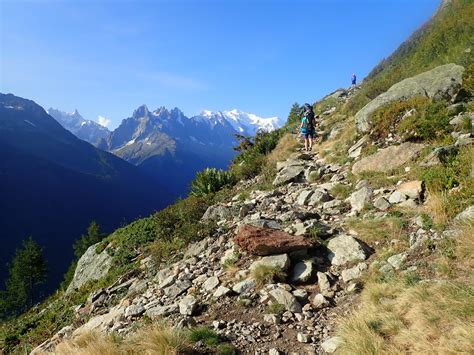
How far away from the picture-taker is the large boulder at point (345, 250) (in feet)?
24.0

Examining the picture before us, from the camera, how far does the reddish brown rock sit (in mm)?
7805

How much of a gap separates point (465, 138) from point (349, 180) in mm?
3337

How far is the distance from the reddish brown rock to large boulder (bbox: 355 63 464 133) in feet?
26.5

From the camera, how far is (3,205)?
162 metres

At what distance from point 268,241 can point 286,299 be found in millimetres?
1644

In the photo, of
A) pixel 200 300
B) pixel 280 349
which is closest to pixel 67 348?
pixel 200 300

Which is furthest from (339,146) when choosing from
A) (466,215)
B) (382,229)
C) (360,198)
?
(466,215)

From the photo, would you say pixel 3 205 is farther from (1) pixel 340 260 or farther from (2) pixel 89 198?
→ (1) pixel 340 260

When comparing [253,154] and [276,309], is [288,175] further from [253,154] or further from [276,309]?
[276,309]

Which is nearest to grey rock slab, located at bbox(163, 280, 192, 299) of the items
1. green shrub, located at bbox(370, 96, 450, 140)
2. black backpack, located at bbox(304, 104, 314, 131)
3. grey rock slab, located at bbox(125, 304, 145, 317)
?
grey rock slab, located at bbox(125, 304, 145, 317)

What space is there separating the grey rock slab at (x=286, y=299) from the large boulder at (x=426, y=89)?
31.7ft

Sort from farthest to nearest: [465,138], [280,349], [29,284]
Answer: [29,284] → [465,138] → [280,349]

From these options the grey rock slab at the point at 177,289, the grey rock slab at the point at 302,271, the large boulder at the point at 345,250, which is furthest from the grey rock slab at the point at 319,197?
the grey rock slab at the point at 177,289

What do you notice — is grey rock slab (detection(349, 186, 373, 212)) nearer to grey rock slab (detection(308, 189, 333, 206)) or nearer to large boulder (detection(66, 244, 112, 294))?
grey rock slab (detection(308, 189, 333, 206))
